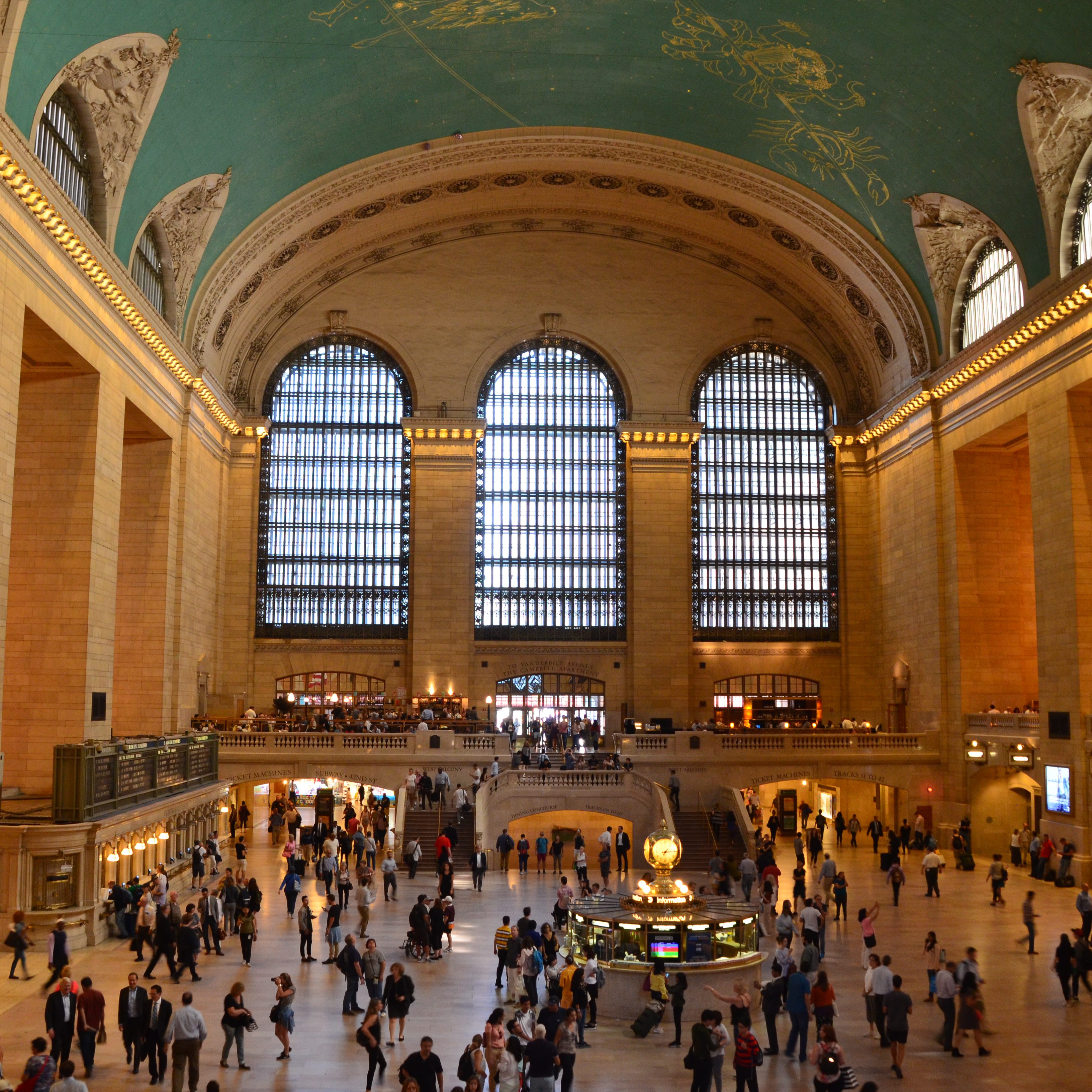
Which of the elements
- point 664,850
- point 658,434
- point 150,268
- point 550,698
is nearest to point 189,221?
point 150,268

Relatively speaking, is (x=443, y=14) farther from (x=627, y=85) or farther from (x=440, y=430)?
(x=440, y=430)

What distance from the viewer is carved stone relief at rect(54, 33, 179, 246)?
22891mm

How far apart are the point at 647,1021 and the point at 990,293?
81.4 ft

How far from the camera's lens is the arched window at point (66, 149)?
2283 centimetres

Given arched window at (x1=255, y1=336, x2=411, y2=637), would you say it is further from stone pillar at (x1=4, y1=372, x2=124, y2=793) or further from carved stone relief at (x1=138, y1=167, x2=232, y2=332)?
stone pillar at (x1=4, y1=372, x2=124, y2=793)

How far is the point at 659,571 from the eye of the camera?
1590 inches

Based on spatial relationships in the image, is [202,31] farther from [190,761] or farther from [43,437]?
[190,761]

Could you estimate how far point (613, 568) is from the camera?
4119 cm

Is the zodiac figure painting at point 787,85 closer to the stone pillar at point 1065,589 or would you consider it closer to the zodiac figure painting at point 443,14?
the zodiac figure painting at point 443,14

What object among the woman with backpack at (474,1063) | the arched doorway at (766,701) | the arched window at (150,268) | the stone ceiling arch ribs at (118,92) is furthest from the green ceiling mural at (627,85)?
the woman with backpack at (474,1063)

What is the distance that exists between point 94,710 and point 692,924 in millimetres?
15111

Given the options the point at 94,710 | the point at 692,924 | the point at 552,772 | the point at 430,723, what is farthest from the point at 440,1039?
the point at 430,723

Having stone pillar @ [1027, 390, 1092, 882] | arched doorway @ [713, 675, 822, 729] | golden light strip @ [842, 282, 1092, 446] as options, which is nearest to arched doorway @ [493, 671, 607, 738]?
arched doorway @ [713, 675, 822, 729]

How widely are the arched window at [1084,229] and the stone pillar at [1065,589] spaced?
3161 millimetres
